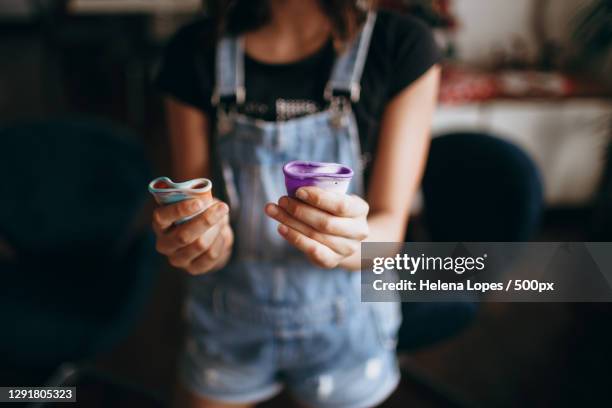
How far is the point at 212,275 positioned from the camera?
0.73 m

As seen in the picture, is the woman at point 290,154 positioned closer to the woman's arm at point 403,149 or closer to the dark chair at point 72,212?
the woman's arm at point 403,149

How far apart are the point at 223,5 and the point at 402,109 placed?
0.28 metres

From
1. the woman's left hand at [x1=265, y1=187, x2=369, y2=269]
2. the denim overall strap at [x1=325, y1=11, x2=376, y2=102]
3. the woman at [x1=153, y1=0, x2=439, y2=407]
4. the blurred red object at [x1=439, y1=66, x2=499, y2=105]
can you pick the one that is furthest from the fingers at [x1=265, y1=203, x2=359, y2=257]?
the blurred red object at [x1=439, y1=66, x2=499, y2=105]

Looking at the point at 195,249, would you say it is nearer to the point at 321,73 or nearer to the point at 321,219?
the point at 321,219

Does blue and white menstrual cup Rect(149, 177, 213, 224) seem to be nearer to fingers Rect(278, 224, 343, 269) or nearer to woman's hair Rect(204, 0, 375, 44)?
fingers Rect(278, 224, 343, 269)

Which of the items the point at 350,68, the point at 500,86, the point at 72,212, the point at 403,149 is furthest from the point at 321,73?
the point at 500,86

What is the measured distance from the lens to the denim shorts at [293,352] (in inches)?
27.6

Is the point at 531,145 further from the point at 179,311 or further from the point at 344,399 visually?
the point at 344,399

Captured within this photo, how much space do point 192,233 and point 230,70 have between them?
0.33 meters

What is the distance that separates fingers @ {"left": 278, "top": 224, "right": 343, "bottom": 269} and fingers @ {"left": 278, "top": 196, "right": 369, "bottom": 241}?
17 mm

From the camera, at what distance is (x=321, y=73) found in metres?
0.68

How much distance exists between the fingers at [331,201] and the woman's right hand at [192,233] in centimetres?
6

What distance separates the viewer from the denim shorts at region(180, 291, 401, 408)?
701 millimetres

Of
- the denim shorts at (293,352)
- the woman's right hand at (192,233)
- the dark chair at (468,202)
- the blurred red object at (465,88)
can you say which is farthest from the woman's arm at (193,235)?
the blurred red object at (465,88)
